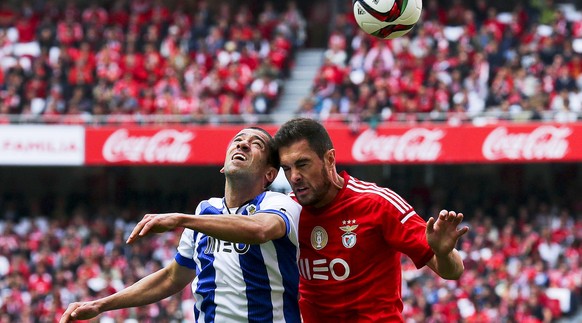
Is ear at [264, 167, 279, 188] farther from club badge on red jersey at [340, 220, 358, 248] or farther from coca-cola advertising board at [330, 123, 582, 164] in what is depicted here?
coca-cola advertising board at [330, 123, 582, 164]

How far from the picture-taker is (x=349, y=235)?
5.13 meters

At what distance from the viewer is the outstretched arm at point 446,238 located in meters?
4.57

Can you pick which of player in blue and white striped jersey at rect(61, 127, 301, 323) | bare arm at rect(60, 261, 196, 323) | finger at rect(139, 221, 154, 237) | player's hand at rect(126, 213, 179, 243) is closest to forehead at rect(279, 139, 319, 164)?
player in blue and white striped jersey at rect(61, 127, 301, 323)

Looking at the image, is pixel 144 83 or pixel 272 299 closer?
pixel 272 299

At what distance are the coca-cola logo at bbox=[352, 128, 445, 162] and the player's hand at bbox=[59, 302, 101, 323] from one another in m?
12.9

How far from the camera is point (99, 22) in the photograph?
2161cm

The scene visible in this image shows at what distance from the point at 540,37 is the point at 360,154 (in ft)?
12.8

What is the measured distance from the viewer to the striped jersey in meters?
4.82

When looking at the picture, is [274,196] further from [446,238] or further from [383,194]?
[446,238]

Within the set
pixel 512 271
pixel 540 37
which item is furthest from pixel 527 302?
pixel 540 37

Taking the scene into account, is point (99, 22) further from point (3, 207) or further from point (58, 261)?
point (58, 261)

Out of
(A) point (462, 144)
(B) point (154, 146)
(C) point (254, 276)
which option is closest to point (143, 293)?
(C) point (254, 276)

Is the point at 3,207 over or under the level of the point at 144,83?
under

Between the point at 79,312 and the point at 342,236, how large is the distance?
133cm
